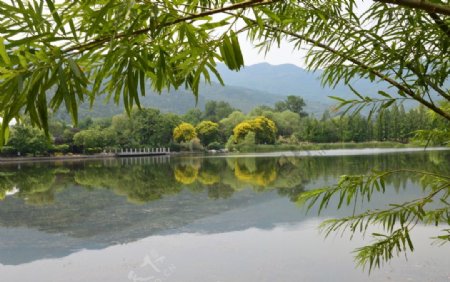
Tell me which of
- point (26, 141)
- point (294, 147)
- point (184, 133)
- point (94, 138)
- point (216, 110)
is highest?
point (216, 110)

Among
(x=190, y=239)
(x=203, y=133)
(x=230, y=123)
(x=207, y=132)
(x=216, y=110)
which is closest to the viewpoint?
(x=190, y=239)

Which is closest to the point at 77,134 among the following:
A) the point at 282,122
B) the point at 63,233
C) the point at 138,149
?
the point at 138,149

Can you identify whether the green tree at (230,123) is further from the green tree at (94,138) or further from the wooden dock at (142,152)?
the green tree at (94,138)

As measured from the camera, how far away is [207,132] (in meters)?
50.4

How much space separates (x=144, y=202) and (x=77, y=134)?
100 ft

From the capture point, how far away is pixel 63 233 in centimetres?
812

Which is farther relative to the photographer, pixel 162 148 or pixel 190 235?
pixel 162 148

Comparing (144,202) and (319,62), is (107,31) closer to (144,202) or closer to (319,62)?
(319,62)

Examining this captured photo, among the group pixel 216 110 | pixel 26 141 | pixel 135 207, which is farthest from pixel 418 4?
pixel 216 110

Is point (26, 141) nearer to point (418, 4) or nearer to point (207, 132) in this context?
point (207, 132)

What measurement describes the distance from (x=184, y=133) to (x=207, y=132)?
17.0 ft

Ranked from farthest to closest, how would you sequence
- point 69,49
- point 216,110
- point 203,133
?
point 216,110 < point 203,133 < point 69,49

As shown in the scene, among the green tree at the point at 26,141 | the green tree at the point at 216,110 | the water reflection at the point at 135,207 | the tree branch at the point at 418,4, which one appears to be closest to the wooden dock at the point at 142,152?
the green tree at the point at 26,141

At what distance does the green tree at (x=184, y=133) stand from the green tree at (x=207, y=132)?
5.02 ft
